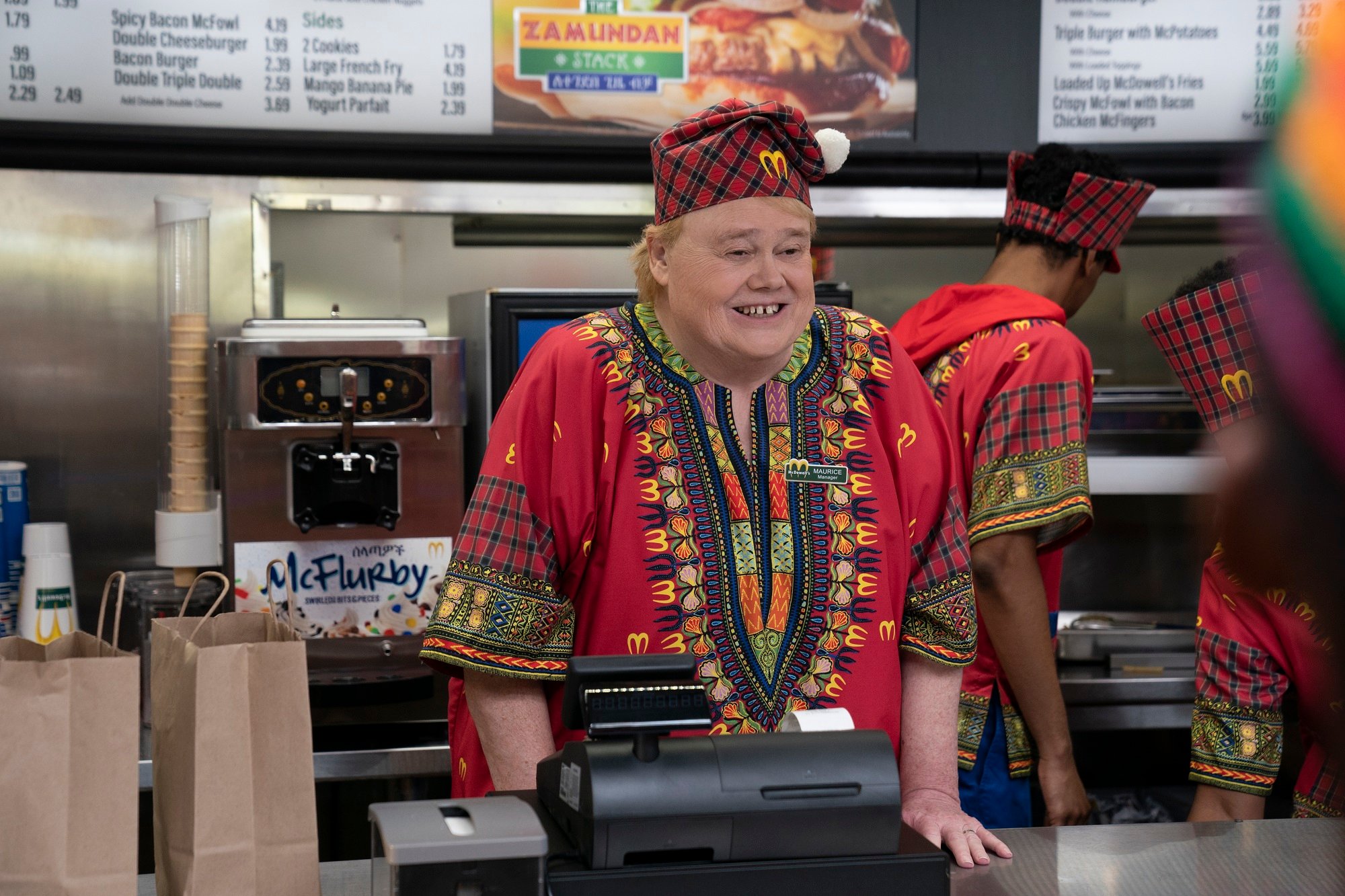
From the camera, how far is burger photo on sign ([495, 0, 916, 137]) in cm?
304

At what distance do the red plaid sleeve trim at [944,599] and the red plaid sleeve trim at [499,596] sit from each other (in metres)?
0.48

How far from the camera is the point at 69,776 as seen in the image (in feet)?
3.66

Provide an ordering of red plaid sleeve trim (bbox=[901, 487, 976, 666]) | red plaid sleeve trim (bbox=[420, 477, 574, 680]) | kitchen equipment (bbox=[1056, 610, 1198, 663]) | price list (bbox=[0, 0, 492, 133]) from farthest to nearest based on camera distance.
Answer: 1. kitchen equipment (bbox=[1056, 610, 1198, 663])
2. price list (bbox=[0, 0, 492, 133])
3. red plaid sleeve trim (bbox=[901, 487, 976, 666])
4. red plaid sleeve trim (bbox=[420, 477, 574, 680])

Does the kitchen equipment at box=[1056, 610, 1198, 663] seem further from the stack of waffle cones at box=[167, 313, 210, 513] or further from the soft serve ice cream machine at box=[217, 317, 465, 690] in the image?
the stack of waffle cones at box=[167, 313, 210, 513]

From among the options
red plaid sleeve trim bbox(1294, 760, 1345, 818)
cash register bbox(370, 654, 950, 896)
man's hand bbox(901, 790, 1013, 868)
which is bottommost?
red plaid sleeve trim bbox(1294, 760, 1345, 818)

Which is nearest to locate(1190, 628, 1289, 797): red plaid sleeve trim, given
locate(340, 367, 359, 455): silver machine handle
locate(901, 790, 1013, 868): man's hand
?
locate(901, 790, 1013, 868): man's hand

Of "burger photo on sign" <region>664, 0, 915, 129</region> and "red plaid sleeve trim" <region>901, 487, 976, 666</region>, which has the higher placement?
"burger photo on sign" <region>664, 0, 915, 129</region>

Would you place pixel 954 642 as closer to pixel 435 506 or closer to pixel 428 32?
pixel 435 506

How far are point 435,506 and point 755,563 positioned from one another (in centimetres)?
110

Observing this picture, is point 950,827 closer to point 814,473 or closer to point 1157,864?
point 1157,864

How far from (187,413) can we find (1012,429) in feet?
5.21

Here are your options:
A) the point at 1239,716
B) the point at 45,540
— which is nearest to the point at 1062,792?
the point at 1239,716

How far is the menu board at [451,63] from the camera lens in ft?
9.40

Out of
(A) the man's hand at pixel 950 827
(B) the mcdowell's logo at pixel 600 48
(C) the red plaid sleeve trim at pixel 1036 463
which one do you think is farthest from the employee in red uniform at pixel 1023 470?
(B) the mcdowell's logo at pixel 600 48
